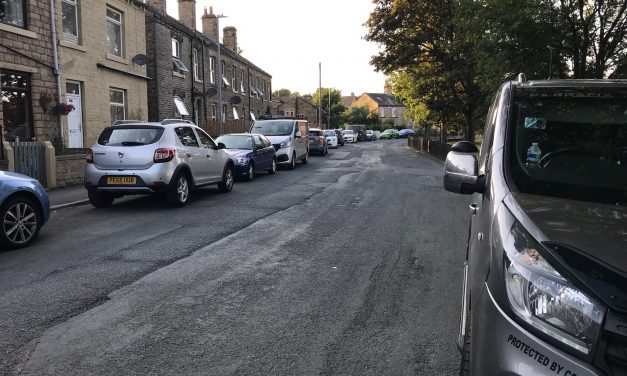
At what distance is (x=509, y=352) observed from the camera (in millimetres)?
1944

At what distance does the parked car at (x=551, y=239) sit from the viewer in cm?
182

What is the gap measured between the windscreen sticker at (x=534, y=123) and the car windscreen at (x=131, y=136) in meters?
7.99

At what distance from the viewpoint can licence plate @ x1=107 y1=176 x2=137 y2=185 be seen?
971 cm

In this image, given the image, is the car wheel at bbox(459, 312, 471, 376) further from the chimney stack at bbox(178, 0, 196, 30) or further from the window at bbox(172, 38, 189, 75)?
the chimney stack at bbox(178, 0, 196, 30)

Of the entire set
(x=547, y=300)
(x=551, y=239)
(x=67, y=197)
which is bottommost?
(x=67, y=197)

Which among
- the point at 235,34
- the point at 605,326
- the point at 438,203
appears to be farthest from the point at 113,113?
the point at 235,34

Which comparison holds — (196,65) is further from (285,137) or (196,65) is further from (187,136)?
(187,136)

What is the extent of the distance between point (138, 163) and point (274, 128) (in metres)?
11.8

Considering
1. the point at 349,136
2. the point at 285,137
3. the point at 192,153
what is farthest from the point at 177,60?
the point at 349,136

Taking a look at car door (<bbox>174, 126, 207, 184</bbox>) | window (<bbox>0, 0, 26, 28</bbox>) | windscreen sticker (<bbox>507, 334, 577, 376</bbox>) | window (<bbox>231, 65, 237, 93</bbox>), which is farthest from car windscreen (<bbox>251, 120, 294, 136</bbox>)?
windscreen sticker (<bbox>507, 334, 577, 376</bbox>)

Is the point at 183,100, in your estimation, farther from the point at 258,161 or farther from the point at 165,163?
the point at 165,163

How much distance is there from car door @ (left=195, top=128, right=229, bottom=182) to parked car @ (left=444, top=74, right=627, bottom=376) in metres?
8.91

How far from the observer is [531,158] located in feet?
10.4

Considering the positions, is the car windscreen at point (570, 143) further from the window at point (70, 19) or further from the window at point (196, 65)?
the window at point (196, 65)
